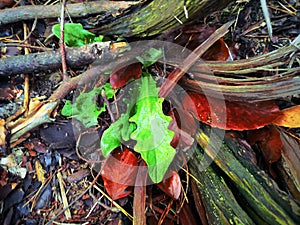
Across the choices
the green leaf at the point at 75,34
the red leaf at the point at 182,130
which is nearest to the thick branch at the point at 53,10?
the green leaf at the point at 75,34

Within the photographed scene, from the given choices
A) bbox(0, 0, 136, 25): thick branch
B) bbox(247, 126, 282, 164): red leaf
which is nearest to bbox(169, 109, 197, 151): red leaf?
bbox(247, 126, 282, 164): red leaf

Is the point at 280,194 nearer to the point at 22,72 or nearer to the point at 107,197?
the point at 107,197

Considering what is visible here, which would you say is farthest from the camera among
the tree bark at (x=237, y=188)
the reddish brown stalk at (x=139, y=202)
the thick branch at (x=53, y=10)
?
the thick branch at (x=53, y=10)

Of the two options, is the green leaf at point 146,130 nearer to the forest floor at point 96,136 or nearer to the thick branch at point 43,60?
the forest floor at point 96,136

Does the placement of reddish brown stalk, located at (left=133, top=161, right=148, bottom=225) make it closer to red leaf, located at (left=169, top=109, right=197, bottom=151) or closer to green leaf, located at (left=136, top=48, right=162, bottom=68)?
red leaf, located at (left=169, top=109, right=197, bottom=151)

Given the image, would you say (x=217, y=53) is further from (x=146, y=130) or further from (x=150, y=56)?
(x=146, y=130)

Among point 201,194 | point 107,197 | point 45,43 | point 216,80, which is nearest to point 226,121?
point 216,80

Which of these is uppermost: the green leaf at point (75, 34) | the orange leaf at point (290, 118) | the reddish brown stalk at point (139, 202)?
the green leaf at point (75, 34)

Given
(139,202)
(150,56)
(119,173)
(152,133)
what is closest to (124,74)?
(150,56)
